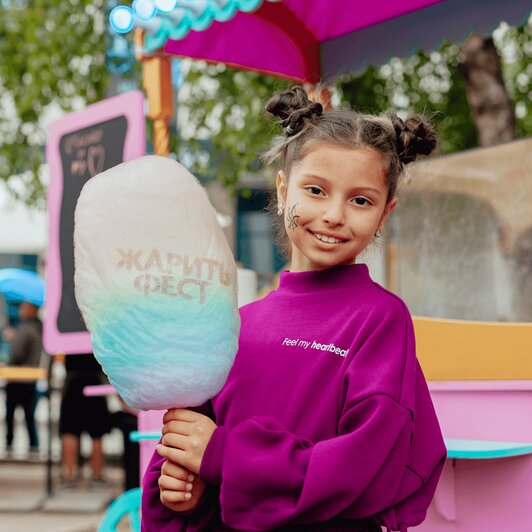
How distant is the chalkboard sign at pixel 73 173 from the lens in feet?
13.0

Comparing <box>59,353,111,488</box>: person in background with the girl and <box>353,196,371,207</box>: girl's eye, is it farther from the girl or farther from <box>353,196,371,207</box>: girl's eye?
A: <box>353,196,371,207</box>: girl's eye

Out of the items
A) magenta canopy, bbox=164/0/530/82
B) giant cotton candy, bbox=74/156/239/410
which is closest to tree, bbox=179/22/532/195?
magenta canopy, bbox=164/0/530/82

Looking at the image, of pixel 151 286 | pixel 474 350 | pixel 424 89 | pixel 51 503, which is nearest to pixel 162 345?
pixel 151 286

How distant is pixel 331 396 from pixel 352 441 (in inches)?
4.2

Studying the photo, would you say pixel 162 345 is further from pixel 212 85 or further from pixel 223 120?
pixel 212 85

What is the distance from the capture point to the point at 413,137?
158 centimetres

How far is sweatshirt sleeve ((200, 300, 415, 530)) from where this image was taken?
51.4 inches

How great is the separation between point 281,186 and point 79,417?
227 inches

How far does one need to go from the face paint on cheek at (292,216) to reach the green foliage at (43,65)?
22.8ft

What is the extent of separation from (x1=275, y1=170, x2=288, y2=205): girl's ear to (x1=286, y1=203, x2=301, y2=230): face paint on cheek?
8cm

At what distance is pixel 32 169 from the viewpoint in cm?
910

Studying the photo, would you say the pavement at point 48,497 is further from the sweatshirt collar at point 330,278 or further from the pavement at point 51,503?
the sweatshirt collar at point 330,278

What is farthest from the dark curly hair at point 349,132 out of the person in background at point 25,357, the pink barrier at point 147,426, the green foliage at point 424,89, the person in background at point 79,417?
the person in background at point 25,357

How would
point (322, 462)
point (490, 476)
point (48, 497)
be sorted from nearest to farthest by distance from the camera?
point (322, 462) < point (490, 476) < point (48, 497)
